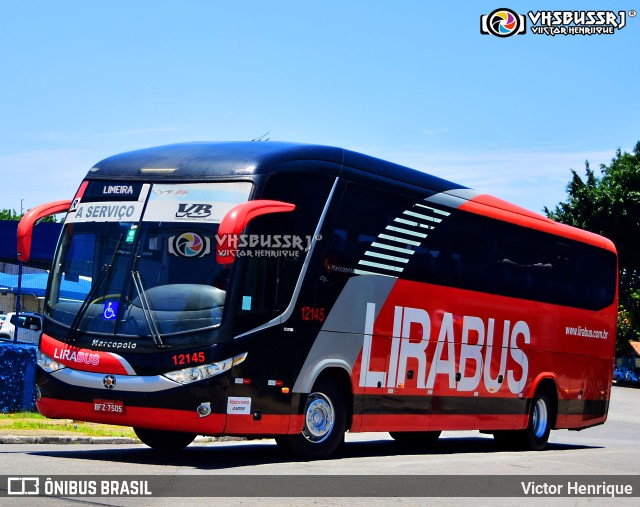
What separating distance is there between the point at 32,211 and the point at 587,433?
19.7 meters

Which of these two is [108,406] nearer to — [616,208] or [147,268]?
[147,268]

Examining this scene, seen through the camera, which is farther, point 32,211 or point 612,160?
point 612,160

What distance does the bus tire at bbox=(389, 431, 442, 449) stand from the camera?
65.0 ft

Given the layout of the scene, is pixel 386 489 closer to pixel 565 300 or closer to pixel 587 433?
pixel 565 300

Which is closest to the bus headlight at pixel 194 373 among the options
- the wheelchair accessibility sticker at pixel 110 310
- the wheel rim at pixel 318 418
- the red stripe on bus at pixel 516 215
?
the wheelchair accessibility sticker at pixel 110 310

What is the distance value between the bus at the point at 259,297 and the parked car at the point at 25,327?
0.64 meters

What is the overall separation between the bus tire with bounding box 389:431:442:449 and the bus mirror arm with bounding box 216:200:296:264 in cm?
769

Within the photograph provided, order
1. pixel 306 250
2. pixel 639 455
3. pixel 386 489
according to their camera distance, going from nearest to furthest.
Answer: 1. pixel 386 489
2. pixel 306 250
3. pixel 639 455

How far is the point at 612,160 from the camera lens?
6500 centimetres

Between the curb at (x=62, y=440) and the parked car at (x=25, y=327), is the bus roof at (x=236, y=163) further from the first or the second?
the curb at (x=62, y=440)

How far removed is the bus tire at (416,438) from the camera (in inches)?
779

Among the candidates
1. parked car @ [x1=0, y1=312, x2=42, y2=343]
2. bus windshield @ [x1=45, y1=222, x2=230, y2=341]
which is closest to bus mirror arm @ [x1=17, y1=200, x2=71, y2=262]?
bus windshield @ [x1=45, y1=222, x2=230, y2=341]

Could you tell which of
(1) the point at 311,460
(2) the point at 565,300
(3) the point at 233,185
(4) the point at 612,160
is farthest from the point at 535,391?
(4) the point at 612,160

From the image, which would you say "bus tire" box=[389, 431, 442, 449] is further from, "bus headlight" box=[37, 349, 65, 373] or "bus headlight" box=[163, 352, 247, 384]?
"bus headlight" box=[37, 349, 65, 373]
